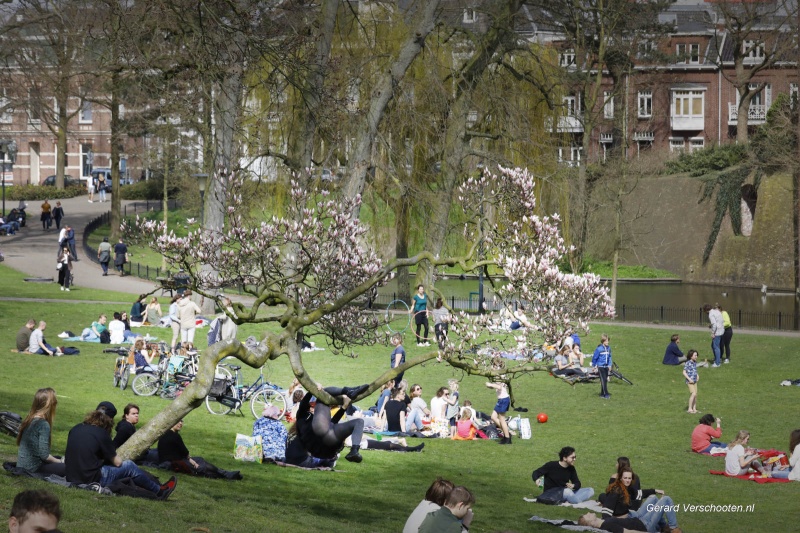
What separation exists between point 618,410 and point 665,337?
396 inches

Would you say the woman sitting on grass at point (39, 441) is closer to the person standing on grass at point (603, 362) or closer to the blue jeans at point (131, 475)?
the blue jeans at point (131, 475)

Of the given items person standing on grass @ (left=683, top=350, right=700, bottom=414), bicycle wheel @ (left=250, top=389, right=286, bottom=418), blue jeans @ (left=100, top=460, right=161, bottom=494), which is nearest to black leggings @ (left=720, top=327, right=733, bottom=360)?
person standing on grass @ (left=683, top=350, right=700, bottom=414)

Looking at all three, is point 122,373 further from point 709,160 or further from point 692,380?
point 709,160

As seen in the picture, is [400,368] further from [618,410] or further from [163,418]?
[618,410]

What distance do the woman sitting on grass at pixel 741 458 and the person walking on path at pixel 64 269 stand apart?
2519 centimetres

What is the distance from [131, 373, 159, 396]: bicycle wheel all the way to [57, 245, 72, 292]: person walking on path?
52.7 feet

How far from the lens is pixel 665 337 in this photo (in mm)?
33375

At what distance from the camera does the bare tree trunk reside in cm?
2561

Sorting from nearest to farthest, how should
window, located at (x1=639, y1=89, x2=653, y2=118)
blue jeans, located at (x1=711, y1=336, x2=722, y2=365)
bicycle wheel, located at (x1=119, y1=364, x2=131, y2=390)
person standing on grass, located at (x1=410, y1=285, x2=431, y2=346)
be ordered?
bicycle wheel, located at (x1=119, y1=364, x2=131, y2=390) < person standing on grass, located at (x1=410, y1=285, x2=431, y2=346) < blue jeans, located at (x1=711, y1=336, x2=722, y2=365) < window, located at (x1=639, y1=89, x2=653, y2=118)

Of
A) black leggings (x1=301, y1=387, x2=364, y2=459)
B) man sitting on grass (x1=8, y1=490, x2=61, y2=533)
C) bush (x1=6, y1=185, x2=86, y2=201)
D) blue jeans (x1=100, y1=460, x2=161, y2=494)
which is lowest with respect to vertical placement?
blue jeans (x1=100, y1=460, x2=161, y2=494)

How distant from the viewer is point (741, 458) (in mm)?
17938

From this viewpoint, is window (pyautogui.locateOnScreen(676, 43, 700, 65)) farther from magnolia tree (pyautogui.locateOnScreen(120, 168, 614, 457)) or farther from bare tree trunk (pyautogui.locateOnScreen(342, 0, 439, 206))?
magnolia tree (pyautogui.locateOnScreen(120, 168, 614, 457))

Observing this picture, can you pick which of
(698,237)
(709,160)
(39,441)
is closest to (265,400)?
(39,441)

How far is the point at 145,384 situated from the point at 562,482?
31.8 feet
